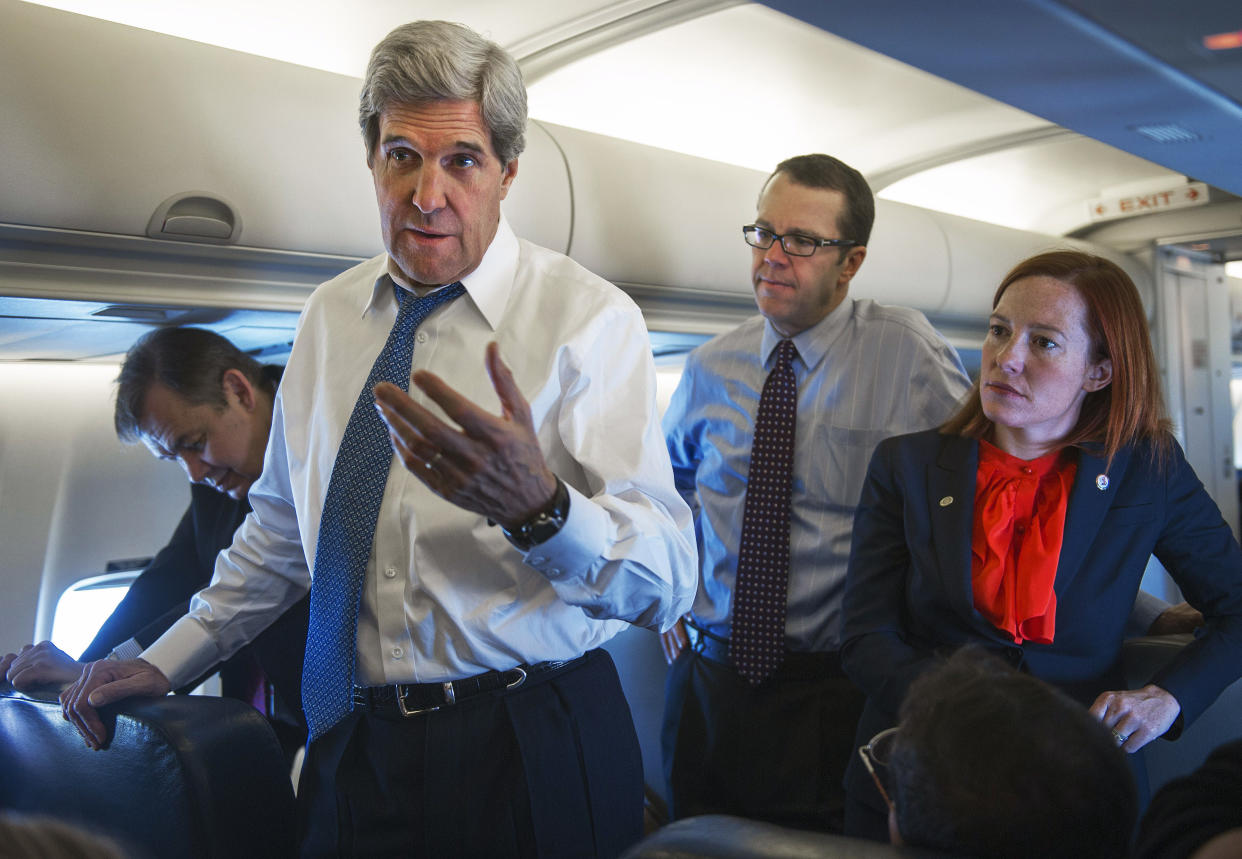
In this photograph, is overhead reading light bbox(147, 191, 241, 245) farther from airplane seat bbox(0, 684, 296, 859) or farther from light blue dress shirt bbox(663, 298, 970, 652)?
light blue dress shirt bbox(663, 298, 970, 652)

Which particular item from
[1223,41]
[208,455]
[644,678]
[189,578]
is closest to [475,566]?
[208,455]

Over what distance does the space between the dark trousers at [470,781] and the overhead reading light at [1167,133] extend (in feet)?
8.48

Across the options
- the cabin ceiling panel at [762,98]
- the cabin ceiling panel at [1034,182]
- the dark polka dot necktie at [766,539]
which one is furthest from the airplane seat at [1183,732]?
the cabin ceiling panel at [1034,182]

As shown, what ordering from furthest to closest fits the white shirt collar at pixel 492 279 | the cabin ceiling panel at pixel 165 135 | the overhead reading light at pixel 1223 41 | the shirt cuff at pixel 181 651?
the overhead reading light at pixel 1223 41
the shirt cuff at pixel 181 651
the cabin ceiling panel at pixel 165 135
the white shirt collar at pixel 492 279

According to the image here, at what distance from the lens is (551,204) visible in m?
3.02

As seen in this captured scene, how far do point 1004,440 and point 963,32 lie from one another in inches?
36.7

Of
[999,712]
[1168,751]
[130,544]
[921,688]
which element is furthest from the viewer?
[130,544]

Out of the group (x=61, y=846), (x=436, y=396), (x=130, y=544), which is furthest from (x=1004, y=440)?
(x=130, y=544)

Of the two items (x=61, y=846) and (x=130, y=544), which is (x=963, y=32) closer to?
(x=61, y=846)

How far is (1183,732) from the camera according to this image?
90.2 inches

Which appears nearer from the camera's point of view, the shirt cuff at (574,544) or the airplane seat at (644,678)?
the shirt cuff at (574,544)

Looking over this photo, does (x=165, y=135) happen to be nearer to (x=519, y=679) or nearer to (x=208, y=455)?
(x=208, y=455)

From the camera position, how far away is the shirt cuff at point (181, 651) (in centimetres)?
Result: 209

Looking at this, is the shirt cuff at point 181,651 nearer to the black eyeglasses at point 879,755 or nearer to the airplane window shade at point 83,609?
the black eyeglasses at point 879,755
